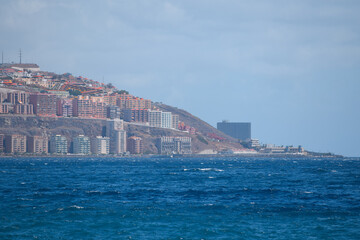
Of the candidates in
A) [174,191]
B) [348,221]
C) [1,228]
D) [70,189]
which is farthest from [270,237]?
[70,189]

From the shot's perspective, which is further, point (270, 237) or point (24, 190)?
point (24, 190)

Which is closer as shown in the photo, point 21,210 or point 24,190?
point 21,210

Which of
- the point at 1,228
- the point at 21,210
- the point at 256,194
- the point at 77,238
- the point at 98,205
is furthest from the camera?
the point at 256,194

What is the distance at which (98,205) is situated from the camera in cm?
5150

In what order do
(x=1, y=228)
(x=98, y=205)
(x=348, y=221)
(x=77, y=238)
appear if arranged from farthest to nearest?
(x=98, y=205) < (x=348, y=221) < (x=1, y=228) < (x=77, y=238)

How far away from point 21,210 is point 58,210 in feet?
11.3

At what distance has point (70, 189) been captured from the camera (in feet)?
227

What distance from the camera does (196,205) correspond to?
52.1m

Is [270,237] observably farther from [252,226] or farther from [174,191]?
[174,191]

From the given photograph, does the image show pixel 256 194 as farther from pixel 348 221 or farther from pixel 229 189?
pixel 348 221

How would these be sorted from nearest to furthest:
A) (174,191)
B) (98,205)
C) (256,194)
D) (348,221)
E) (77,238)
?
(77,238), (348,221), (98,205), (256,194), (174,191)

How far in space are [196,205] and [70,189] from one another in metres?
23.8

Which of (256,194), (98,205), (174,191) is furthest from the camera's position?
(174,191)

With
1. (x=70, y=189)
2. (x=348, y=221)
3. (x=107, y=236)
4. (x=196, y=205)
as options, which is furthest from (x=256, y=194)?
(x=107, y=236)
